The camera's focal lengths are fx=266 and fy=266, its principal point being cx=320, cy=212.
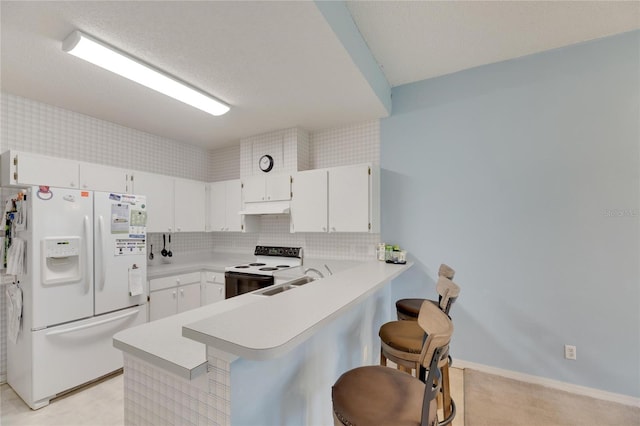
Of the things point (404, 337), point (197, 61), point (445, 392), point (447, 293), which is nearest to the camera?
point (447, 293)

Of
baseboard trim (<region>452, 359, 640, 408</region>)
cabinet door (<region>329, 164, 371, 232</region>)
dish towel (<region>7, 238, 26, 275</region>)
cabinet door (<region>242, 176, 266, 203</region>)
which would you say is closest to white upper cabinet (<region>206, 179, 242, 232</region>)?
cabinet door (<region>242, 176, 266, 203</region>)

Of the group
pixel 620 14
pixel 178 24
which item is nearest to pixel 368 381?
pixel 178 24

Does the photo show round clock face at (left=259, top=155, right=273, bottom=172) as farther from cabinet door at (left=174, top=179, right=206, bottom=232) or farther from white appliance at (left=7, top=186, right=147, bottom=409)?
white appliance at (left=7, top=186, right=147, bottom=409)

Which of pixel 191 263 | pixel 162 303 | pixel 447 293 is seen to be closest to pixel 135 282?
pixel 162 303

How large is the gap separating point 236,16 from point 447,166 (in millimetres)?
2291

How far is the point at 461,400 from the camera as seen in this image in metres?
2.14

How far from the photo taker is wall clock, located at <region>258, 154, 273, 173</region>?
3598mm

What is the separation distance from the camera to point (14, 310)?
2.23 metres

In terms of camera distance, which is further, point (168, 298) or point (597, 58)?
point (168, 298)

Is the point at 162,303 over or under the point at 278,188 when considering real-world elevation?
under

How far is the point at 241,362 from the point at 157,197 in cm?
309

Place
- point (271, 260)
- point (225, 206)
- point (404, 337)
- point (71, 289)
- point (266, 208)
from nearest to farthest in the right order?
point (404, 337)
point (71, 289)
point (266, 208)
point (271, 260)
point (225, 206)

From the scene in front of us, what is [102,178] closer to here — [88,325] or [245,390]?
[88,325]

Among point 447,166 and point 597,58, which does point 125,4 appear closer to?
point 447,166
